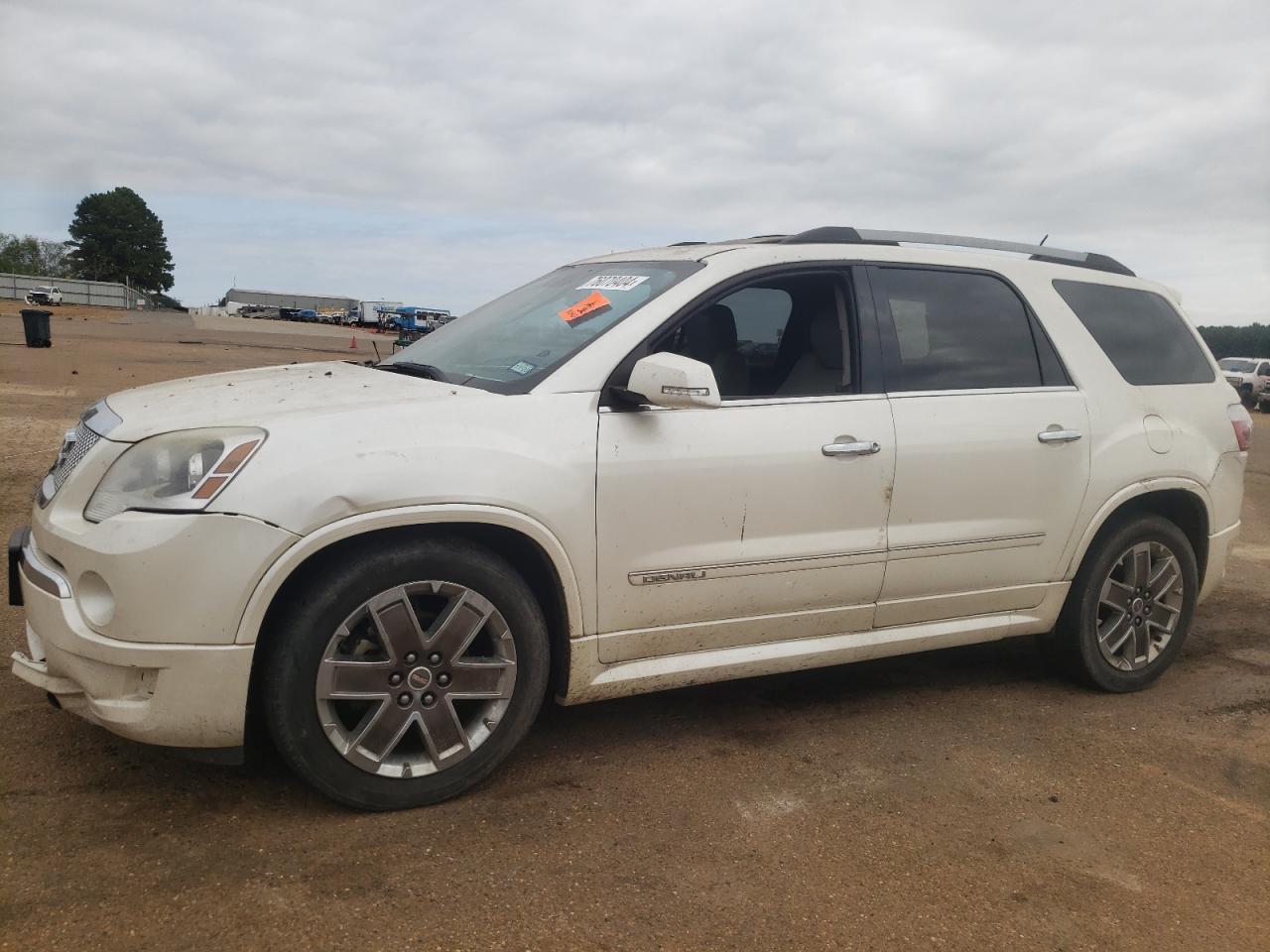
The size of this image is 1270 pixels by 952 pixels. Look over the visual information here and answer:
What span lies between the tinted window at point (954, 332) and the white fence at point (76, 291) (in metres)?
88.1

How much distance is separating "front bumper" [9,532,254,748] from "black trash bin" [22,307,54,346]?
2241 centimetres

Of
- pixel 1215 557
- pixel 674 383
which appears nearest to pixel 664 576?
pixel 674 383

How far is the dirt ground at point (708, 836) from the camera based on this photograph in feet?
8.61

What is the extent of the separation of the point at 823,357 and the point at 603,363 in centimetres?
98

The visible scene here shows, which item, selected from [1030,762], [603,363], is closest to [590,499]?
[603,363]

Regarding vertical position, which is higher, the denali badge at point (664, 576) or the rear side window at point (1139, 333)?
the rear side window at point (1139, 333)

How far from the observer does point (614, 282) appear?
3945 millimetres

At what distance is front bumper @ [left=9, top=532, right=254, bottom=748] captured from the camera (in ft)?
9.23

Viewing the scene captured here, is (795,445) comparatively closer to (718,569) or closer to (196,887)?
(718,569)

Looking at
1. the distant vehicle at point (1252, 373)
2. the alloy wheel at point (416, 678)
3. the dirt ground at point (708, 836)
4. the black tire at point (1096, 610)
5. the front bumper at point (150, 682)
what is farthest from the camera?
the distant vehicle at point (1252, 373)

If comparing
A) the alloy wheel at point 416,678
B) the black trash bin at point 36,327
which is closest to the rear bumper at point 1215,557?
the alloy wheel at point 416,678

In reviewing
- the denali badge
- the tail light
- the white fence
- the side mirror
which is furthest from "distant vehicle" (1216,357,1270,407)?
the white fence

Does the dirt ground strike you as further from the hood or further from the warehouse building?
the warehouse building

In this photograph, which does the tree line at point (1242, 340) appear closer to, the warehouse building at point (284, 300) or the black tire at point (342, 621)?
the black tire at point (342, 621)
